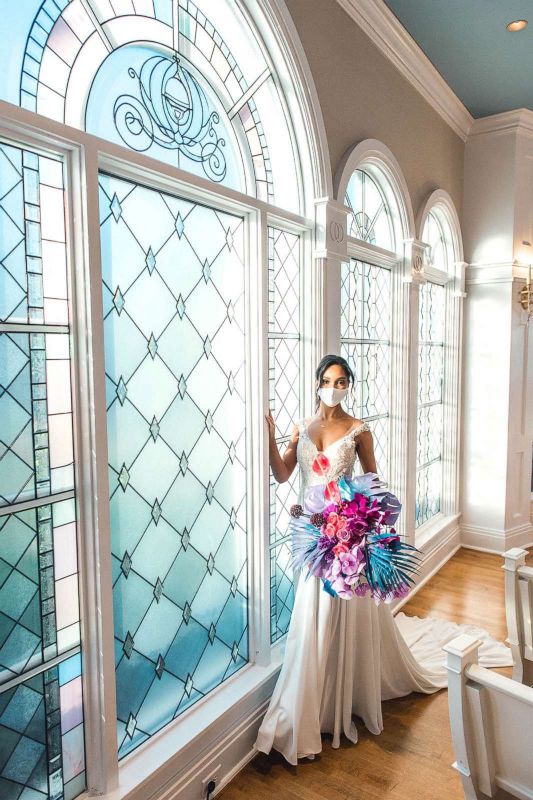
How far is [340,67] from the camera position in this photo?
2.97m

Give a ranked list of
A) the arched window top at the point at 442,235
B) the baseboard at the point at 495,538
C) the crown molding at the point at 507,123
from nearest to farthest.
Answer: the arched window top at the point at 442,235
the crown molding at the point at 507,123
the baseboard at the point at 495,538

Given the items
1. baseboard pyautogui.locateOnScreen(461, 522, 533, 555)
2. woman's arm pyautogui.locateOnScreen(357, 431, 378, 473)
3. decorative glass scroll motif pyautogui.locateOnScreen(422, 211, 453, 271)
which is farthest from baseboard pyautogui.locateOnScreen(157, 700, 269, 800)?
decorative glass scroll motif pyautogui.locateOnScreen(422, 211, 453, 271)

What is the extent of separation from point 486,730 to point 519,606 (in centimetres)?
105

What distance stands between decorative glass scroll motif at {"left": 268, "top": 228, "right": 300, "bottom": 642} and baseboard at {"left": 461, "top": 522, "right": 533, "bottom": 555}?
9.72 ft

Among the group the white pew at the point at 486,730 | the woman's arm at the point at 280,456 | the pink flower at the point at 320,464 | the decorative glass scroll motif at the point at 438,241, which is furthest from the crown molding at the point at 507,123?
the white pew at the point at 486,730

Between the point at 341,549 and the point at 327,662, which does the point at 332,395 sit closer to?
the point at 341,549

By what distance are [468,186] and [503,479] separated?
2705mm

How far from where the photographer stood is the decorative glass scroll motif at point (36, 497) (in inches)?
60.2

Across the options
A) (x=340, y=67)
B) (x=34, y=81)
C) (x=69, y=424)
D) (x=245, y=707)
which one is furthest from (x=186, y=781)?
(x=340, y=67)

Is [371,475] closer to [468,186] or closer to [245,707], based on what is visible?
[245,707]

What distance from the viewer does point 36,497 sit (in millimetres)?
1605

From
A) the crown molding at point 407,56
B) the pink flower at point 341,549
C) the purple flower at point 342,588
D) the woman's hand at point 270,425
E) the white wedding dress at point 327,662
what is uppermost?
the crown molding at point 407,56

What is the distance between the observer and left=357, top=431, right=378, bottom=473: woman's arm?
2.52 meters

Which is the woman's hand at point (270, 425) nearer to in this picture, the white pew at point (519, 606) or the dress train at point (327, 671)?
the dress train at point (327, 671)
